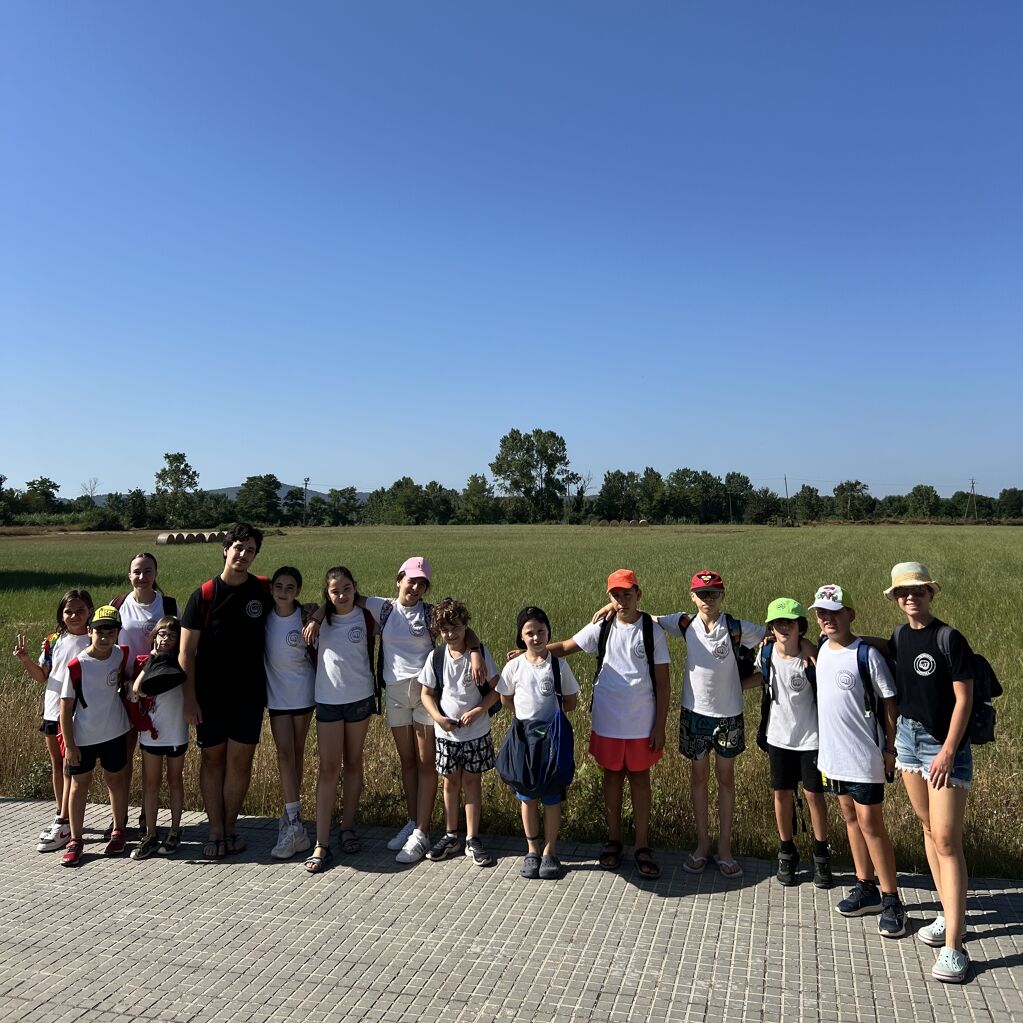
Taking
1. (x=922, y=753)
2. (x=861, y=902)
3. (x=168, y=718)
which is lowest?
(x=861, y=902)

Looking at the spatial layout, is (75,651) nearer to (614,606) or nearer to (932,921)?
(614,606)

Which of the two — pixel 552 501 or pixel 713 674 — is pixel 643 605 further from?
pixel 552 501

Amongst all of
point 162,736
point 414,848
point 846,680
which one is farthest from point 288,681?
point 846,680

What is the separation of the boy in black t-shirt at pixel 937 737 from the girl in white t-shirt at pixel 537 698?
1735 millimetres

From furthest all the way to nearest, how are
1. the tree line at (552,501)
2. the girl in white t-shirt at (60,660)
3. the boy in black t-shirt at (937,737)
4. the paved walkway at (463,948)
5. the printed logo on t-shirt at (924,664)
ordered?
1. the tree line at (552,501)
2. the girl in white t-shirt at (60,660)
3. the printed logo on t-shirt at (924,664)
4. the boy in black t-shirt at (937,737)
5. the paved walkway at (463,948)

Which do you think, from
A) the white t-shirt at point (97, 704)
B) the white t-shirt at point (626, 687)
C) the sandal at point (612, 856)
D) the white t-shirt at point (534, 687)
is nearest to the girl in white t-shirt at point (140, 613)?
the white t-shirt at point (97, 704)

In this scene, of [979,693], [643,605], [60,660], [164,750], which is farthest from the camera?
[643,605]

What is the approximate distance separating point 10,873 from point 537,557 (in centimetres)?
3327

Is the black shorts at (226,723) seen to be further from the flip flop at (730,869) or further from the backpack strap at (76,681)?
the flip flop at (730,869)

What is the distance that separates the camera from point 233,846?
182 inches

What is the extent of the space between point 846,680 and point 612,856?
1.64m

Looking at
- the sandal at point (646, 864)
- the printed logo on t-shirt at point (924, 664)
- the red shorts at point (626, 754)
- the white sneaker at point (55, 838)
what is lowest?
the white sneaker at point (55, 838)

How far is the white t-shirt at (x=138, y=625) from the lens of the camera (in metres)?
5.02

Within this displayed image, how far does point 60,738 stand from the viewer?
16.2ft
